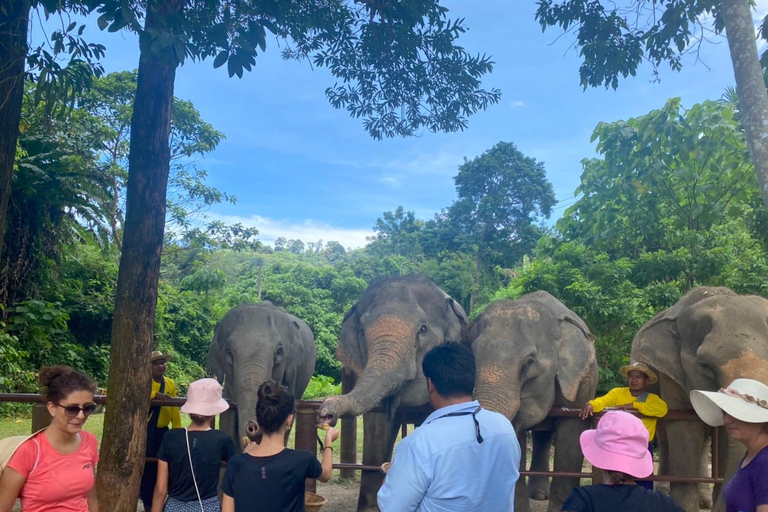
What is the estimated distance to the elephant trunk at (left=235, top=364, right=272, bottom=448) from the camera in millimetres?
5988

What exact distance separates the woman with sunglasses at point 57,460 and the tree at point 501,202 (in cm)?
3117

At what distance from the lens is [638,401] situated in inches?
216

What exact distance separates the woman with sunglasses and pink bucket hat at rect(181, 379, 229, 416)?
68cm

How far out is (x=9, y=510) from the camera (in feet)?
10.5

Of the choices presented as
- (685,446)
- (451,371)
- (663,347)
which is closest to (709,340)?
(663,347)

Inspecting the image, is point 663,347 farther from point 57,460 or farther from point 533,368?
point 57,460

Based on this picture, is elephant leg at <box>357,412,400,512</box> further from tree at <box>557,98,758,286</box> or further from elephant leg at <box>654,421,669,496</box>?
tree at <box>557,98,758,286</box>

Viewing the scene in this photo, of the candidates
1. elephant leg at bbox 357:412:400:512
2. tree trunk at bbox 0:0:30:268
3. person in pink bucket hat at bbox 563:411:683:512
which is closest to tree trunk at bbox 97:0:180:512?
tree trunk at bbox 0:0:30:268

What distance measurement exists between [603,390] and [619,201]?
187 inches

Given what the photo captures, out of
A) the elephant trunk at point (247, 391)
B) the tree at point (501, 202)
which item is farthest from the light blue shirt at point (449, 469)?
the tree at point (501, 202)

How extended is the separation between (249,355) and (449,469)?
454 cm

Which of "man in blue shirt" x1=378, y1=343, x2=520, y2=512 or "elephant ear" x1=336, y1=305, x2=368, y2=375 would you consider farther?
"elephant ear" x1=336, y1=305, x2=368, y2=375

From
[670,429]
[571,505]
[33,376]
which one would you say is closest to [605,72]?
[670,429]

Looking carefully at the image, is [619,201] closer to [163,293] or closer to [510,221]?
[163,293]
